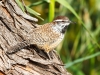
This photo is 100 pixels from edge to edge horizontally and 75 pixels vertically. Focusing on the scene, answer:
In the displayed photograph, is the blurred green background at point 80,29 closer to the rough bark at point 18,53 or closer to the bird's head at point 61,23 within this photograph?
the bird's head at point 61,23

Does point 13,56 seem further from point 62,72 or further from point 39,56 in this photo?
point 62,72

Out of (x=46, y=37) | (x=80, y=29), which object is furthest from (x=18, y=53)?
(x=80, y=29)

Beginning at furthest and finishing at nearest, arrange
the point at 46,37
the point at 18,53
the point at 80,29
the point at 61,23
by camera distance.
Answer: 1. the point at 80,29
2. the point at 61,23
3. the point at 46,37
4. the point at 18,53

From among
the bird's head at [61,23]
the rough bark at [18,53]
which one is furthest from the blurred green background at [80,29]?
the rough bark at [18,53]

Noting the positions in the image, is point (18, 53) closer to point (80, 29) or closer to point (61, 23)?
point (61, 23)

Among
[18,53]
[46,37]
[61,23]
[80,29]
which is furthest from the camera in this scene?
Answer: [80,29]

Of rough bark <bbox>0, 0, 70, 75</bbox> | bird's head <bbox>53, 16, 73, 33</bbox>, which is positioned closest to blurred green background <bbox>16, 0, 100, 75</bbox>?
bird's head <bbox>53, 16, 73, 33</bbox>

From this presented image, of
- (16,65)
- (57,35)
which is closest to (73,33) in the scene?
(57,35)
